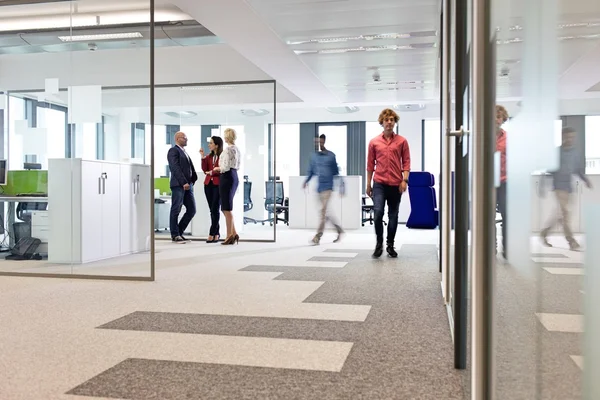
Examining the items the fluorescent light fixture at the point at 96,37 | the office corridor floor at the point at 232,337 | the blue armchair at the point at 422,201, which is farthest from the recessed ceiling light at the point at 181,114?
the blue armchair at the point at 422,201

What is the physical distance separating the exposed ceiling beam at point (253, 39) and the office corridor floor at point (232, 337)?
2.84 metres

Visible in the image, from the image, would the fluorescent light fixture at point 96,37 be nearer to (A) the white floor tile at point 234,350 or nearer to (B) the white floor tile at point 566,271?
(A) the white floor tile at point 234,350

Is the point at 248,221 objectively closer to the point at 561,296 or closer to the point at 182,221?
the point at 182,221

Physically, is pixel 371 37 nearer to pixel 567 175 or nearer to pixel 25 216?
pixel 25 216

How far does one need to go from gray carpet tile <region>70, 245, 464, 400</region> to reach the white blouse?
496 cm

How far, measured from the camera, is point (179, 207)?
9250 millimetres

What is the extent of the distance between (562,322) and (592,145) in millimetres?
229

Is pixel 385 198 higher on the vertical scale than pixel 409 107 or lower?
lower

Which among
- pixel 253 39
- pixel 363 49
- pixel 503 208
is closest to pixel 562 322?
pixel 503 208

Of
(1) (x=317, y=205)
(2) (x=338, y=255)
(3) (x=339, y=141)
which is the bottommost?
(2) (x=338, y=255)

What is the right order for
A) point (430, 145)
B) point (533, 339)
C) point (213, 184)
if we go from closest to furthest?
point (533, 339), point (213, 184), point (430, 145)

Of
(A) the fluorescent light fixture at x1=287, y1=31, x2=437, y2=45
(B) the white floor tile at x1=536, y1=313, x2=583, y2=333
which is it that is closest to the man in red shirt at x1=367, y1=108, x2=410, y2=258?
→ (A) the fluorescent light fixture at x1=287, y1=31, x2=437, y2=45

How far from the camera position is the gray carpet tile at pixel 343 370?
7.47 feet

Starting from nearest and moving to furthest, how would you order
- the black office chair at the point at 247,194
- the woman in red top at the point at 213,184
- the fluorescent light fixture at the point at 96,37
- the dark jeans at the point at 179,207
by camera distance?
1. the fluorescent light fixture at the point at 96,37
2. the dark jeans at the point at 179,207
3. the woman in red top at the point at 213,184
4. the black office chair at the point at 247,194
